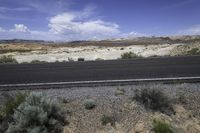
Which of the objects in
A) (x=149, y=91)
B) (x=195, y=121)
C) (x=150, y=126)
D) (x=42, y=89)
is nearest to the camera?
(x=150, y=126)

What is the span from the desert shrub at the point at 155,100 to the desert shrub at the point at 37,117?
259cm

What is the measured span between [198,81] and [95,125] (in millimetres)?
6161

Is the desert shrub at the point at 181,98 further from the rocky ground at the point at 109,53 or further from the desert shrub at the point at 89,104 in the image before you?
the rocky ground at the point at 109,53

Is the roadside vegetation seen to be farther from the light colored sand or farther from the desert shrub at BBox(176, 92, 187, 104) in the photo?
the light colored sand

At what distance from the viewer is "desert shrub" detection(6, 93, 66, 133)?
738cm

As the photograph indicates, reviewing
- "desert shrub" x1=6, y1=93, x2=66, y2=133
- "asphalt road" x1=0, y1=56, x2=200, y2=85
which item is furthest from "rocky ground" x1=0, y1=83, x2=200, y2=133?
"asphalt road" x1=0, y1=56, x2=200, y2=85

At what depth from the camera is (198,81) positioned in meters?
12.1

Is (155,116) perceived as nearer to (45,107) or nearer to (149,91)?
(149,91)

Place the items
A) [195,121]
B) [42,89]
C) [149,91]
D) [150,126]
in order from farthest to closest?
[42,89], [149,91], [195,121], [150,126]

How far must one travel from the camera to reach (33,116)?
7.58 meters

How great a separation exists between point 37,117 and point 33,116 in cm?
12

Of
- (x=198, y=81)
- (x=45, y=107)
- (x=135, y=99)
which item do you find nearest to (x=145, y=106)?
(x=135, y=99)

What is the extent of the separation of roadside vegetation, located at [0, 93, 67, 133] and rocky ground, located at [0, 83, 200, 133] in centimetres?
39

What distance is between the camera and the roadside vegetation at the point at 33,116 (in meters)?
7.41
